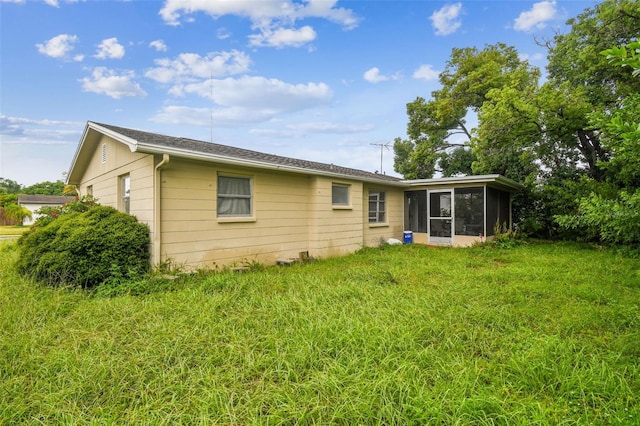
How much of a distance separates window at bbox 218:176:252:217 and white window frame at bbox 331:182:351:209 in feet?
9.19

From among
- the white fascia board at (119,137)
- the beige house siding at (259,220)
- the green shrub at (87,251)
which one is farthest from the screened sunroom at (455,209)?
the green shrub at (87,251)

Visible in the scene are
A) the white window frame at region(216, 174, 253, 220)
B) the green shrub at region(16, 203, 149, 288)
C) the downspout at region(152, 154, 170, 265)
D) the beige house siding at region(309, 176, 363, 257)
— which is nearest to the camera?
the green shrub at region(16, 203, 149, 288)

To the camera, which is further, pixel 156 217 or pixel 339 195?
pixel 339 195

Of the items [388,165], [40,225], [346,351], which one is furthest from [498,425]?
[388,165]

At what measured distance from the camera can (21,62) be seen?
28.7 feet

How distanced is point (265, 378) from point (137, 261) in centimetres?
416

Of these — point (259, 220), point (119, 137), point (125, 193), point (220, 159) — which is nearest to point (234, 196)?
point (259, 220)

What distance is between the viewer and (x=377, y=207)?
1095cm

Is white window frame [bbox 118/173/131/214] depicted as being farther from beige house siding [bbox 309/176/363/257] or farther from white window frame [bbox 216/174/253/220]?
beige house siding [bbox 309/176/363/257]

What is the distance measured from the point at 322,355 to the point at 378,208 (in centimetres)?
871

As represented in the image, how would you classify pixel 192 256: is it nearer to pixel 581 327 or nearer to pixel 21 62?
pixel 581 327

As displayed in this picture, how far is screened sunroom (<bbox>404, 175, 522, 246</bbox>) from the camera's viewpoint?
33.8 ft

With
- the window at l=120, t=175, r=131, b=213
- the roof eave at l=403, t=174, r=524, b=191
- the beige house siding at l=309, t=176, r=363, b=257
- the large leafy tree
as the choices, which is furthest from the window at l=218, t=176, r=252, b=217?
the large leafy tree

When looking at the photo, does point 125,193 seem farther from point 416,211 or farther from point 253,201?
point 416,211
